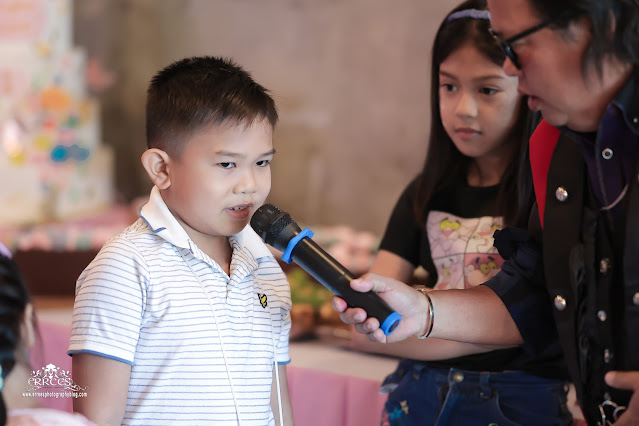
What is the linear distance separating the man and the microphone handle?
0.02 meters

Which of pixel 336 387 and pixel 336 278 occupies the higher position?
pixel 336 278

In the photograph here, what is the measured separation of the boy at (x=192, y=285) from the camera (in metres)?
1.21

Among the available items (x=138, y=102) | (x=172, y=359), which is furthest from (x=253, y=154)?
(x=138, y=102)

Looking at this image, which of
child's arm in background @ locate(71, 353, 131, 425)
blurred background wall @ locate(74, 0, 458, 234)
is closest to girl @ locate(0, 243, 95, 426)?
child's arm in background @ locate(71, 353, 131, 425)

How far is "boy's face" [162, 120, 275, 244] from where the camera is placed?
129 centimetres

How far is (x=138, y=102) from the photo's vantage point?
548cm

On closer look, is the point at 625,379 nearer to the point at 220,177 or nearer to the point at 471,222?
the point at 471,222

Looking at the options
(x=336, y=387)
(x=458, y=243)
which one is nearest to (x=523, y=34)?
(x=458, y=243)

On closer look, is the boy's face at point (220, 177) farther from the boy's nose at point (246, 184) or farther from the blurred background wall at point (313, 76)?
the blurred background wall at point (313, 76)

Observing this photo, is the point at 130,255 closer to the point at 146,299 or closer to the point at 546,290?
the point at 146,299

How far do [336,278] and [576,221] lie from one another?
0.44 metres

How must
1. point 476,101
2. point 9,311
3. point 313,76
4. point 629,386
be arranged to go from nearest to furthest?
point 9,311
point 629,386
point 476,101
point 313,76

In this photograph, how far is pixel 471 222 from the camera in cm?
164

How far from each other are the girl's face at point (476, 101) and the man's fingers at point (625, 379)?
2.11 ft
